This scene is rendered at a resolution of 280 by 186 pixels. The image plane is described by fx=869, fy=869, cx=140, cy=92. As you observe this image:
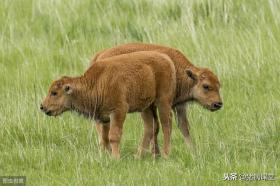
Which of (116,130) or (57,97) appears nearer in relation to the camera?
(116,130)

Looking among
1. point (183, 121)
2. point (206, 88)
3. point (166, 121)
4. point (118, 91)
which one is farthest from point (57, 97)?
point (206, 88)

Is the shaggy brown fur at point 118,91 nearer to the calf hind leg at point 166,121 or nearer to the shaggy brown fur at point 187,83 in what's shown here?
the calf hind leg at point 166,121

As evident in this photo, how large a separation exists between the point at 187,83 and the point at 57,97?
1.41 meters

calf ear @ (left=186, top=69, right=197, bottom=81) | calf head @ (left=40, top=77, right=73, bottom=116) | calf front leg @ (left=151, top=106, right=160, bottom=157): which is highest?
calf ear @ (left=186, top=69, right=197, bottom=81)

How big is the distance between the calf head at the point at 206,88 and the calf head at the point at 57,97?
51.4 inches

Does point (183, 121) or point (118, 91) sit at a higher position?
point (118, 91)

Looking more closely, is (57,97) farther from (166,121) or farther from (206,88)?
(206,88)

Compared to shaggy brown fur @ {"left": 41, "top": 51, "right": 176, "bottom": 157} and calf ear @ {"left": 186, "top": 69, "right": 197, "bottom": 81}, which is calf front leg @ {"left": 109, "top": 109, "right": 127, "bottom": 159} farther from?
calf ear @ {"left": 186, "top": 69, "right": 197, "bottom": 81}

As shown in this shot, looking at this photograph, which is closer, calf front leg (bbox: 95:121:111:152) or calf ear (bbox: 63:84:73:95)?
calf ear (bbox: 63:84:73:95)

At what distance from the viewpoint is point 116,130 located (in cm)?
805

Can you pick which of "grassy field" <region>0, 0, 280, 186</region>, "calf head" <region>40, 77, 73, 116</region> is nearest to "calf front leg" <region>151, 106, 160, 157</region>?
"grassy field" <region>0, 0, 280, 186</region>

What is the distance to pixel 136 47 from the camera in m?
8.87

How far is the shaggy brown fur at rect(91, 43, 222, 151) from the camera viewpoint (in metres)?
8.71

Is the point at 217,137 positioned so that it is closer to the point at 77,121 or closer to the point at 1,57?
the point at 77,121
